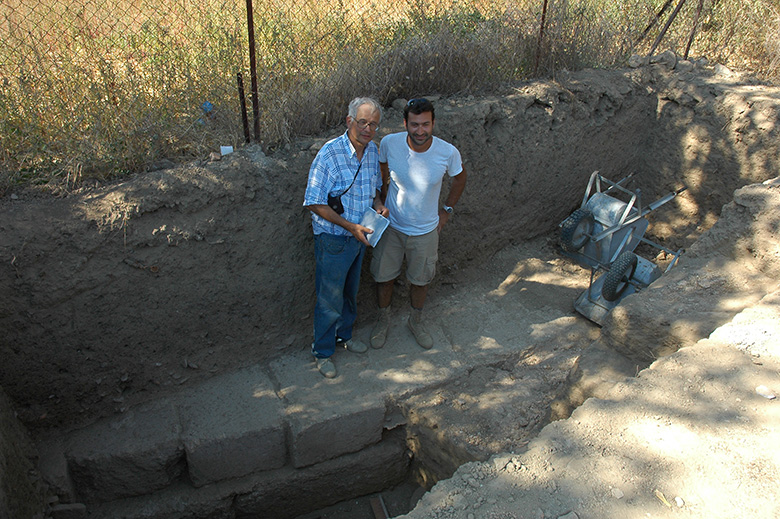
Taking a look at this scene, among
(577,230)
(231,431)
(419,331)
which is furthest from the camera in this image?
(577,230)

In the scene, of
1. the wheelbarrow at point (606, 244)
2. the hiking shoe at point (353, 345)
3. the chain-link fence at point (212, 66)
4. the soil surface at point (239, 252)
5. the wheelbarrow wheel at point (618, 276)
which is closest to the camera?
the soil surface at point (239, 252)

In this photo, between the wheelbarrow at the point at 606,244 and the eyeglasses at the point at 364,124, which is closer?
the eyeglasses at the point at 364,124

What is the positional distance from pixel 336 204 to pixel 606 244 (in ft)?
9.69

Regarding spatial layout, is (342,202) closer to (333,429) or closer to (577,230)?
(333,429)

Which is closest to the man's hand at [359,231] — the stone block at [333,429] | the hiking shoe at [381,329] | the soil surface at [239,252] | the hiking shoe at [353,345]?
the soil surface at [239,252]

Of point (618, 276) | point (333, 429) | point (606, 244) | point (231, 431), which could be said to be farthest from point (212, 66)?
point (606, 244)

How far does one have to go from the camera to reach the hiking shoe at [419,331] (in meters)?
4.67

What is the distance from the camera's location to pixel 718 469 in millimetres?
2570

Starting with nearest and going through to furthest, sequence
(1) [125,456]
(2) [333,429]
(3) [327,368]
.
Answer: (1) [125,456] < (2) [333,429] < (3) [327,368]

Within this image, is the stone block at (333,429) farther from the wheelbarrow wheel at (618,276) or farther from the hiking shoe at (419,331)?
the wheelbarrow wheel at (618,276)

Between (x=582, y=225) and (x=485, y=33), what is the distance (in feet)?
7.06

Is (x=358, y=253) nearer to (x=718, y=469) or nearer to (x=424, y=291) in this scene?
(x=424, y=291)

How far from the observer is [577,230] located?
545 centimetres

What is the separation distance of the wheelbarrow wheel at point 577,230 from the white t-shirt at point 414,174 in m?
1.77
